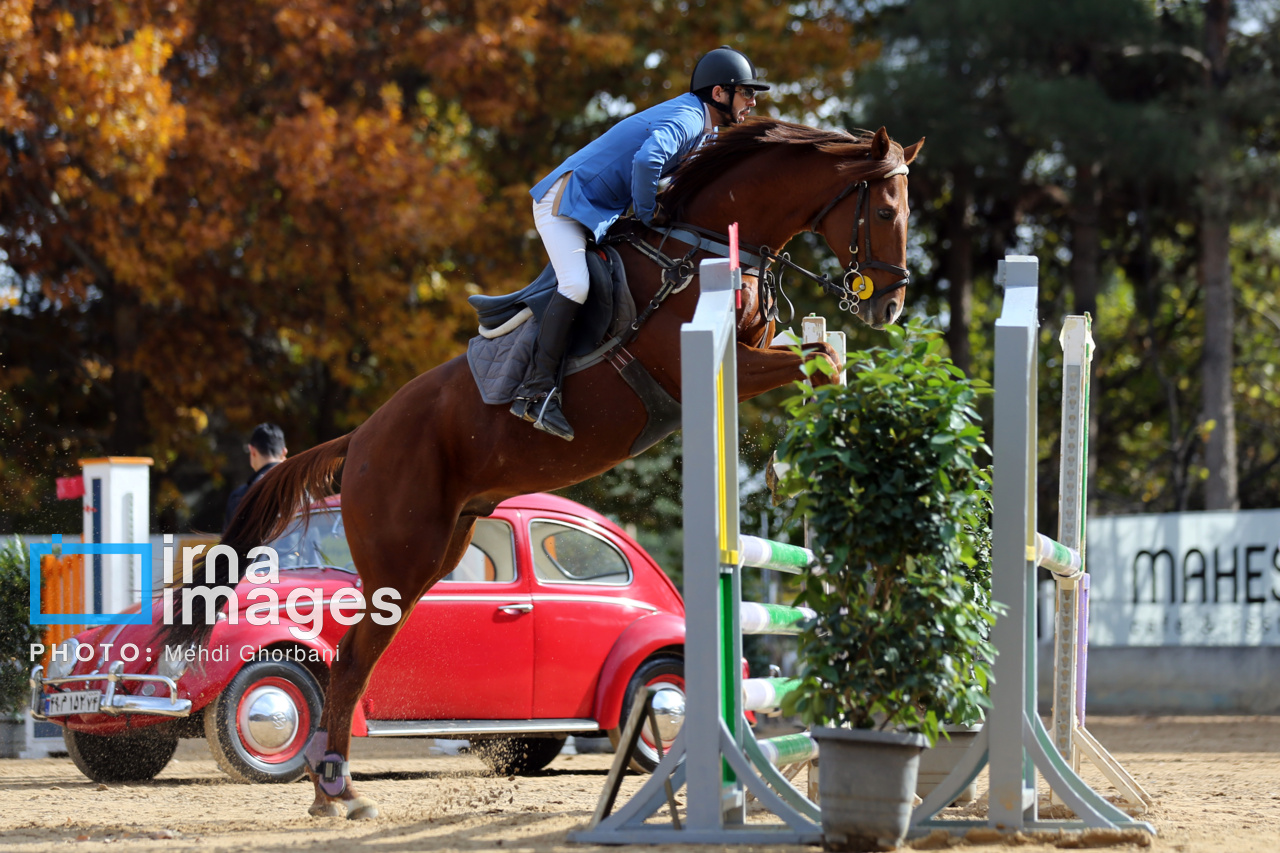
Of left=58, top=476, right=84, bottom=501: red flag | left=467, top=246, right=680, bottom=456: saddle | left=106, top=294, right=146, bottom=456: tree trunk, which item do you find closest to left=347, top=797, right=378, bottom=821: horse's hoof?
left=467, top=246, right=680, bottom=456: saddle

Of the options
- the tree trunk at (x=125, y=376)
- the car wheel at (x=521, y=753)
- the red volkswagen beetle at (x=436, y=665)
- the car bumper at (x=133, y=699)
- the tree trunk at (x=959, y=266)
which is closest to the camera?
the car bumper at (x=133, y=699)

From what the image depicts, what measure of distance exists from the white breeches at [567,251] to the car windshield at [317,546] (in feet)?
9.78

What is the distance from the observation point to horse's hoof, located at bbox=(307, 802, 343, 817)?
4871 millimetres

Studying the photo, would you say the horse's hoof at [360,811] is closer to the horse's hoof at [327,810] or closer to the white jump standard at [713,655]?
the horse's hoof at [327,810]

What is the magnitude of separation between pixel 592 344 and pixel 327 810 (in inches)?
77.3

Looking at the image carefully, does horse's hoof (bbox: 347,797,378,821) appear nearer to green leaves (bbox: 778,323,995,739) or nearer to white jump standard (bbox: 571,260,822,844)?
white jump standard (bbox: 571,260,822,844)

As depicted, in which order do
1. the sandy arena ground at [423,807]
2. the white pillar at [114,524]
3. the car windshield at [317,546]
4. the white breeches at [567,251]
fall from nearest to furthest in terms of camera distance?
the sandy arena ground at [423,807] < the white breeches at [567,251] < the car windshield at [317,546] < the white pillar at [114,524]

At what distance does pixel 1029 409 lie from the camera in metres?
3.71

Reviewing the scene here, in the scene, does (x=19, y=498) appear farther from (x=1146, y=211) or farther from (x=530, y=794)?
(x=1146, y=211)

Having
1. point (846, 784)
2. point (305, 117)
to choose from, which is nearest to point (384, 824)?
point (846, 784)

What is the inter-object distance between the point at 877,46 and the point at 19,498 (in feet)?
31.6

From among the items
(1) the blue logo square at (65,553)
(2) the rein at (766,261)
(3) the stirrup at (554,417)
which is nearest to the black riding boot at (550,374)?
(3) the stirrup at (554,417)

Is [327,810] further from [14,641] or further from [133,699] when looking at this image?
[14,641]

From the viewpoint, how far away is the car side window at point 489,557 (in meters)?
7.16
